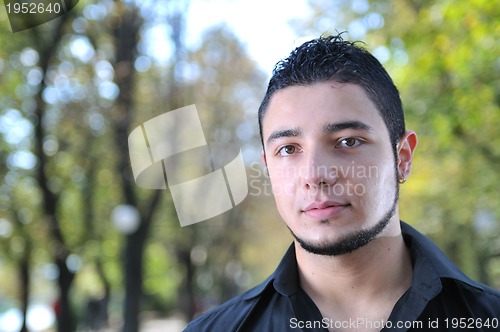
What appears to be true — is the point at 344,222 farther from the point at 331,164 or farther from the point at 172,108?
the point at 172,108

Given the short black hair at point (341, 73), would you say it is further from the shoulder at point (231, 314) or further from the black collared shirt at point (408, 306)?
the shoulder at point (231, 314)

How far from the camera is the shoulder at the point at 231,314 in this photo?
7.88ft

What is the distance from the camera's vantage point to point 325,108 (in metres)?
2.28

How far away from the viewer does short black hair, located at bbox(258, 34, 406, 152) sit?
7.75ft

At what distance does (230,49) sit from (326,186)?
53.6 ft

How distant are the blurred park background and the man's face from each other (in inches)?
129

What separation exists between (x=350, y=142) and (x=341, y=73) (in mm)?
288

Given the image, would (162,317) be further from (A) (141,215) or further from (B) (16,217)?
(A) (141,215)

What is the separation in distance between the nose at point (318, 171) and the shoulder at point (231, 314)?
498mm

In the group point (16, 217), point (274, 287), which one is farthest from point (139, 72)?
point (274, 287)

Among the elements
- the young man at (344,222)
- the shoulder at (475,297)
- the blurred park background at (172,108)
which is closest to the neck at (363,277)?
the young man at (344,222)

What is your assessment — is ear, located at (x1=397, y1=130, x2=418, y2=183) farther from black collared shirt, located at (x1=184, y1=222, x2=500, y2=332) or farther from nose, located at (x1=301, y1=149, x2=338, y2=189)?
nose, located at (x1=301, y1=149, x2=338, y2=189)
